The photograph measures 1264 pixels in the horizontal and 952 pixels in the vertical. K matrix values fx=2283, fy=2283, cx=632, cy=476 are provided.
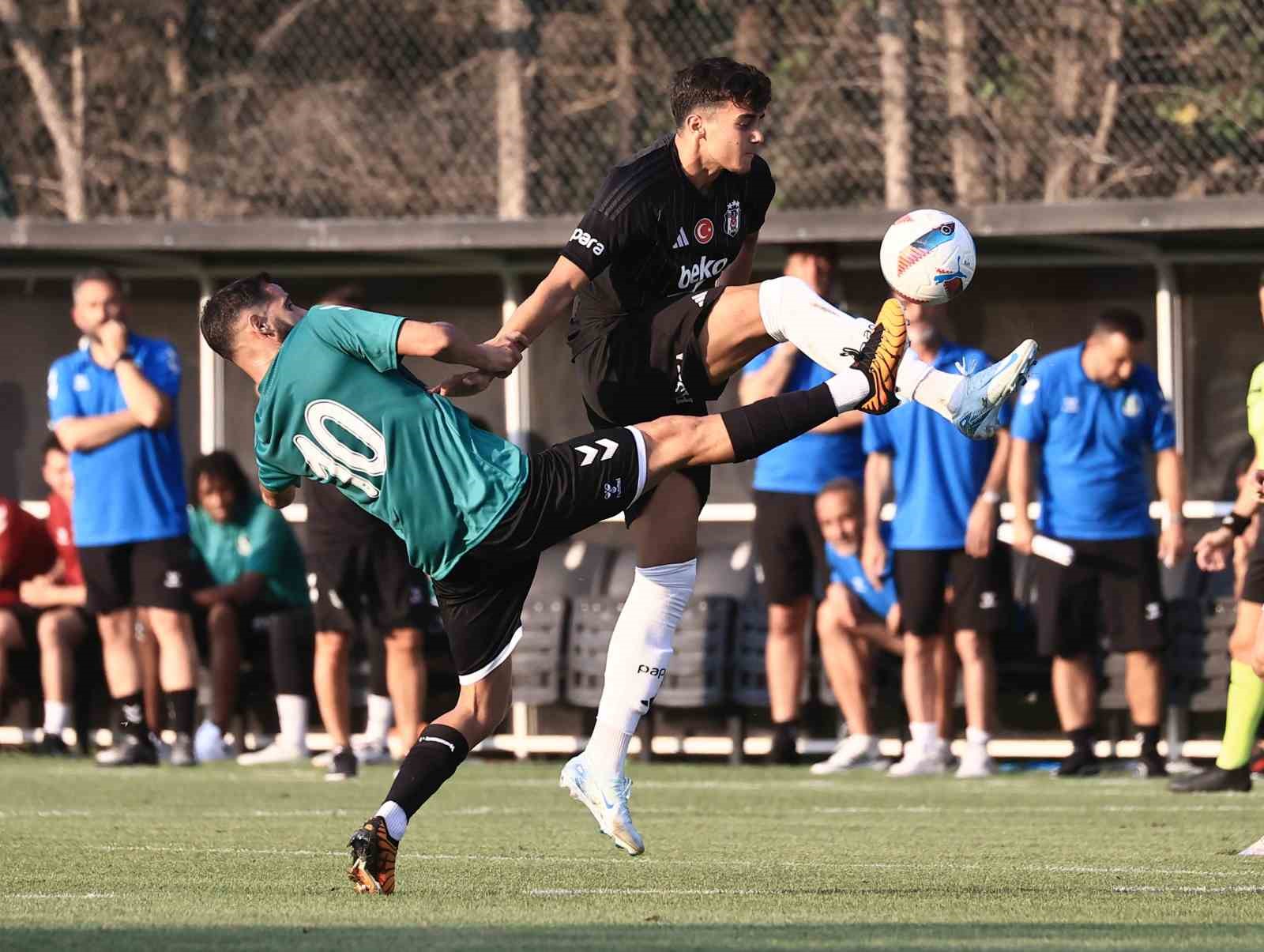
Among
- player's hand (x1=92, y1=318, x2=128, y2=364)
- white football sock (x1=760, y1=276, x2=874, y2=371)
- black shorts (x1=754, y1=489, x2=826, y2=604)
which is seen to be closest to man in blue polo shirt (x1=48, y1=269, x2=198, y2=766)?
player's hand (x1=92, y1=318, x2=128, y2=364)

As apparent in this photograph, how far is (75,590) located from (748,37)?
552 cm

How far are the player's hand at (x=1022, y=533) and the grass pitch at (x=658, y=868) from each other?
4.12 feet

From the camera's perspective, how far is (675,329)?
6.61 m

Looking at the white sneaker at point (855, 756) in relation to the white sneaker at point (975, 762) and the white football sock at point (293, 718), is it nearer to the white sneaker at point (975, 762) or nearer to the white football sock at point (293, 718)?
the white sneaker at point (975, 762)

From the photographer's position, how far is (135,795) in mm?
9922

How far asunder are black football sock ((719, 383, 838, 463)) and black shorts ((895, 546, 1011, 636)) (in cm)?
540

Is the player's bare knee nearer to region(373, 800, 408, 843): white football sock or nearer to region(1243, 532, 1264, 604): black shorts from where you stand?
region(1243, 532, 1264, 604): black shorts

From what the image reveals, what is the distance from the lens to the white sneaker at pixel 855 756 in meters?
11.8

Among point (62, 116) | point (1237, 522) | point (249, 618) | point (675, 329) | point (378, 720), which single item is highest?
point (62, 116)

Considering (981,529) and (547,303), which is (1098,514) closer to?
(981,529)

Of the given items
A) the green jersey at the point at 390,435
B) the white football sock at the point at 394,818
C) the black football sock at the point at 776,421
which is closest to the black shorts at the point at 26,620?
the green jersey at the point at 390,435

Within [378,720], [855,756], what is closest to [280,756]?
[378,720]

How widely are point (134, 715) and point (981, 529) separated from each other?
445cm

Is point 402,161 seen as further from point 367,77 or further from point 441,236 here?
point 441,236
